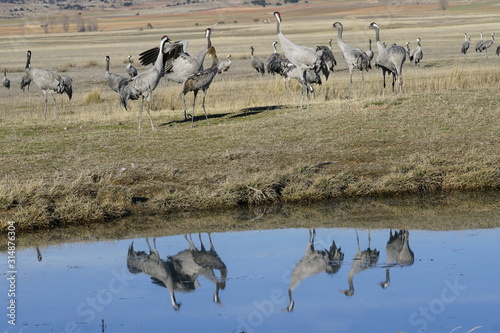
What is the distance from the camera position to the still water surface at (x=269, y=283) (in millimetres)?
6664

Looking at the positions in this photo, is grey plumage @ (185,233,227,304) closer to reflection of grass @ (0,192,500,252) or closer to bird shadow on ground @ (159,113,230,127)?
reflection of grass @ (0,192,500,252)

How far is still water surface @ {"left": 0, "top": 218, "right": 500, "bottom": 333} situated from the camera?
21.9ft

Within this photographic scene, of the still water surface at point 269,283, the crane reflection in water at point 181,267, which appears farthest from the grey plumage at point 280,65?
the crane reflection in water at point 181,267

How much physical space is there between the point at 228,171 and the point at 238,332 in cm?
571

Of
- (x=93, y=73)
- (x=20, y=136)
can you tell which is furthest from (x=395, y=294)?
(x=93, y=73)

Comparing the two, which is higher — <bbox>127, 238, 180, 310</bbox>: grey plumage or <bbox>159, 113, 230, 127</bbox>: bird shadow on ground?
<bbox>127, 238, 180, 310</bbox>: grey plumage

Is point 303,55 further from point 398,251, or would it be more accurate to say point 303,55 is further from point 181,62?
point 398,251

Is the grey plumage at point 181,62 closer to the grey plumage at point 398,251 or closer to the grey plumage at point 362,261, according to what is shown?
the grey plumage at point 398,251

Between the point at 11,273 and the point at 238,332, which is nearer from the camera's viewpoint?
the point at 238,332

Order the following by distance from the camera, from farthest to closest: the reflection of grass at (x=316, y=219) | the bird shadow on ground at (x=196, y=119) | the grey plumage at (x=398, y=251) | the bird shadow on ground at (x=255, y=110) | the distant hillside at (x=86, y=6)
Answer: the distant hillside at (x=86, y=6)
the bird shadow on ground at (x=255, y=110)
the bird shadow on ground at (x=196, y=119)
the reflection of grass at (x=316, y=219)
the grey plumage at (x=398, y=251)

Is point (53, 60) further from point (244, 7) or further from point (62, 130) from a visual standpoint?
point (244, 7)

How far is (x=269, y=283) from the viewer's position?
7.72 m

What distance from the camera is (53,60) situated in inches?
1997

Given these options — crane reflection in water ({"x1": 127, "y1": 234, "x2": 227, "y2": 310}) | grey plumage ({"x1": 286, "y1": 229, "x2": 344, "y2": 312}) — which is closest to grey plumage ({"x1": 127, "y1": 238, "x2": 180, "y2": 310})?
crane reflection in water ({"x1": 127, "y1": 234, "x2": 227, "y2": 310})
